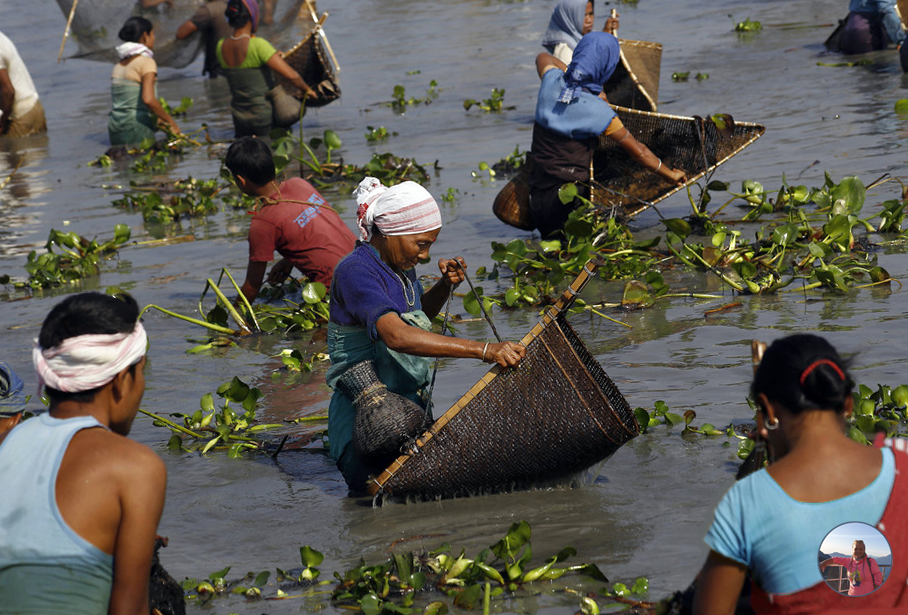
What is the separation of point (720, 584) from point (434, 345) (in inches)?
64.4

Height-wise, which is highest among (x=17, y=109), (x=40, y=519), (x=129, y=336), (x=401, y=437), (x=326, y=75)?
(x=129, y=336)

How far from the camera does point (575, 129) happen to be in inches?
255

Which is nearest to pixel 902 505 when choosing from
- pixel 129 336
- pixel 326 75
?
pixel 129 336

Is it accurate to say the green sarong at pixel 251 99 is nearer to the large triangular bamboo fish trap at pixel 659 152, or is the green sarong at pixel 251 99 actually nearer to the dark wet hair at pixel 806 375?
the large triangular bamboo fish trap at pixel 659 152

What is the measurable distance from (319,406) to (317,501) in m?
1.02

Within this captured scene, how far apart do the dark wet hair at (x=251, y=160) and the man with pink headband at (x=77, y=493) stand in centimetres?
348

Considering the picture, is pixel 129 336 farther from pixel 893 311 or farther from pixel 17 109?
pixel 17 109

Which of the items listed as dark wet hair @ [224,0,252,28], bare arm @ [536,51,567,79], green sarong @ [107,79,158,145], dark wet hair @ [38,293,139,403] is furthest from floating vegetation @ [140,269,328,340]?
green sarong @ [107,79,158,145]

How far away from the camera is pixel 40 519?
2121 mm

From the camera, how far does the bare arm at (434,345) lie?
3.52 meters

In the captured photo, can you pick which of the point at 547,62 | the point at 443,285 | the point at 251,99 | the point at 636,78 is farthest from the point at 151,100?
the point at 443,285

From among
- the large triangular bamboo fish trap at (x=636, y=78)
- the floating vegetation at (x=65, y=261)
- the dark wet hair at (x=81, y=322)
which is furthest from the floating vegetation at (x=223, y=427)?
the large triangular bamboo fish trap at (x=636, y=78)

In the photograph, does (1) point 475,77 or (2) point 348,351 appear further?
(1) point 475,77

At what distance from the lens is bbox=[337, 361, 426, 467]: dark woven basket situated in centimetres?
369
